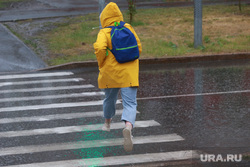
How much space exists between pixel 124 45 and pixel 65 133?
5.92 feet

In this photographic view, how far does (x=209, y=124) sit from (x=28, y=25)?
1263 centimetres

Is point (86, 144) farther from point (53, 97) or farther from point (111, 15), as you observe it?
point (53, 97)

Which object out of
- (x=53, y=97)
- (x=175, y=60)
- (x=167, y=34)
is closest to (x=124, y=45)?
(x=53, y=97)

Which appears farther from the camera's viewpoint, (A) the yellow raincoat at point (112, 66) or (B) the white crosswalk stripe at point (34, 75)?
(B) the white crosswalk stripe at point (34, 75)

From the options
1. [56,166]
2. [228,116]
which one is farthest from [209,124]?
[56,166]

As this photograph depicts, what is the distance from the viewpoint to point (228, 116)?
7828 millimetres

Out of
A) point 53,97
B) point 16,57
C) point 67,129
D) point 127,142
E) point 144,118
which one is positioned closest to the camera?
point 127,142

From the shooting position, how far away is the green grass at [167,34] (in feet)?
45.2

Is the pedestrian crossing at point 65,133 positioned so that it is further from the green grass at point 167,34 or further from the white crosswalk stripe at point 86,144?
the green grass at point 167,34

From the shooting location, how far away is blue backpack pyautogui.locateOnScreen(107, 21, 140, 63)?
611 cm

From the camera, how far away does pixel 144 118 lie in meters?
7.84

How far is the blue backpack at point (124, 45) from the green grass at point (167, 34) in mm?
7064

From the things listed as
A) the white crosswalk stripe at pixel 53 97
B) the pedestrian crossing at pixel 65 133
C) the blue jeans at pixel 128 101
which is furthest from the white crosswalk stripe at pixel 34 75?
the blue jeans at pixel 128 101

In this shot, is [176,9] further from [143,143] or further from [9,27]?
[143,143]
